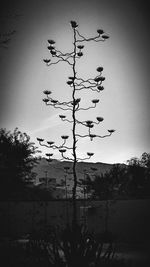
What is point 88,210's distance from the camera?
19.6 meters

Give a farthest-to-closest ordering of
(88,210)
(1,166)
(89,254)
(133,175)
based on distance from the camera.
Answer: (133,175)
(1,166)
(88,210)
(89,254)

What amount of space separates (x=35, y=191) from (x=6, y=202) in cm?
587

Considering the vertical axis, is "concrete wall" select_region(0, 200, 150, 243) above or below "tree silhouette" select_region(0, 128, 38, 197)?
below

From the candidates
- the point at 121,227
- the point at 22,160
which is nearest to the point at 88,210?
the point at 121,227

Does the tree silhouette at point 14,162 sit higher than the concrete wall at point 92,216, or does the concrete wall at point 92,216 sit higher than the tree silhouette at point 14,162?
the tree silhouette at point 14,162

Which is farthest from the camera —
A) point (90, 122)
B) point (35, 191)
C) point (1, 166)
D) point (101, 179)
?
point (101, 179)

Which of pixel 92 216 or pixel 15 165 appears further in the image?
pixel 15 165

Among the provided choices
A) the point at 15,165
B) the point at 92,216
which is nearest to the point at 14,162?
the point at 15,165

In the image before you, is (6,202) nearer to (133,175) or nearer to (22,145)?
(22,145)

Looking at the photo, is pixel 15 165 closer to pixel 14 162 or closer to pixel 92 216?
pixel 14 162

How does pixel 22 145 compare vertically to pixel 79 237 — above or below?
above

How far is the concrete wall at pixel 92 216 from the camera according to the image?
17.5m

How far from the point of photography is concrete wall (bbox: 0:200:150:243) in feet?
57.6

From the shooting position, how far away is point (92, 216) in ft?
64.0
